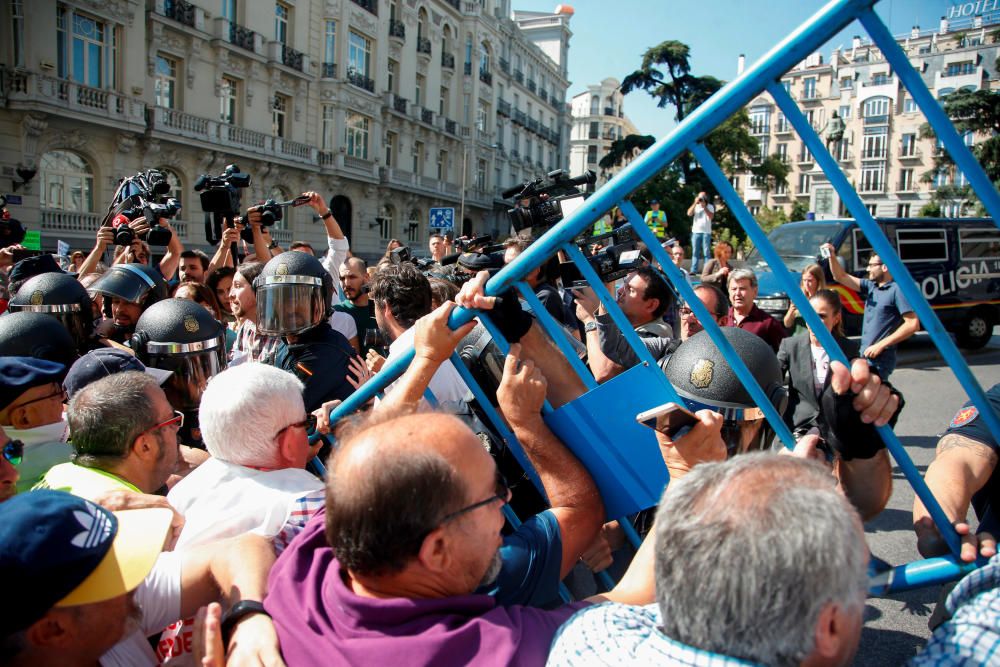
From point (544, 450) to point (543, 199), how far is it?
1.13 metres

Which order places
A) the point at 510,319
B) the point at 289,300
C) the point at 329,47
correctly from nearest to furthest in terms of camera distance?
the point at 510,319
the point at 289,300
the point at 329,47

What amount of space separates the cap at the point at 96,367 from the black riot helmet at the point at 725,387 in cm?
192

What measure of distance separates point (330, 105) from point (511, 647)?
31.0m

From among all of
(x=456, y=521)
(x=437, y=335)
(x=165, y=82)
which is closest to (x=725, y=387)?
(x=437, y=335)

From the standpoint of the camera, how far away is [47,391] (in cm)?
235

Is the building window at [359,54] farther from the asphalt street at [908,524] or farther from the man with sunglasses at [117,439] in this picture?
the man with sunglasses at [117,439]

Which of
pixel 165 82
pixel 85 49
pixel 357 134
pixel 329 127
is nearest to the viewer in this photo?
pixel 85 49

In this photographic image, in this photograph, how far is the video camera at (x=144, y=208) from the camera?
17.7 feet

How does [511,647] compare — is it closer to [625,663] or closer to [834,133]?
[625,663]

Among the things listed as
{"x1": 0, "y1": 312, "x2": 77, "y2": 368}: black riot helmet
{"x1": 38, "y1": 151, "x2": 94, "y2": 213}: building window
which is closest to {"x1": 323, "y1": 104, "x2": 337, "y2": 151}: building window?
{"x1": 38, "y1": 151, "x2": 94, "y2": 213}: building window

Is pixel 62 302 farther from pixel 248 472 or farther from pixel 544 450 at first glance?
pixel 544 450

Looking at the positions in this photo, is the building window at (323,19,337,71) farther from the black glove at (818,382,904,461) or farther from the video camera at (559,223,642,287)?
the black glove at (818,382,904,461)

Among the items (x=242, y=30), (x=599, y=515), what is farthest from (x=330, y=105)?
(x=599, y=515)

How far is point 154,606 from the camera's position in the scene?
153 cm
